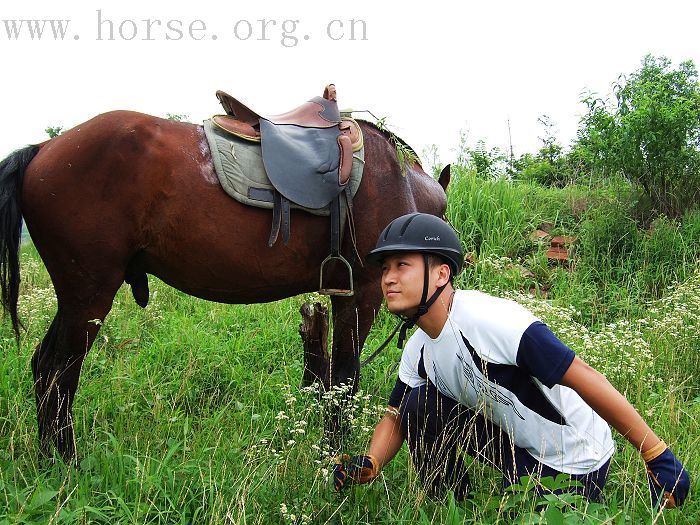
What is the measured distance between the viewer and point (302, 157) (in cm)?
339

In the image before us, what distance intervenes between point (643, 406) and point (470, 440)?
1.55 metres

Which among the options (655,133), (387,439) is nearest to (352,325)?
(387,439)

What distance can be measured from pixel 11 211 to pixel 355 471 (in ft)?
Answer: 7.15

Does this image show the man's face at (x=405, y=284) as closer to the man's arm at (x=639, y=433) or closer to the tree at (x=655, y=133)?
the man's arm at (x=639, y=433)

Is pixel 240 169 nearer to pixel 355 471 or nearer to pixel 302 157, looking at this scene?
pixel 302 157

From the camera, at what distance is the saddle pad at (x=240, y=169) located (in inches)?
127

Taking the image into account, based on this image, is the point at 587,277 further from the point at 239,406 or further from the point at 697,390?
the point at 239,406

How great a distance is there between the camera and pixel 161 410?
359cm

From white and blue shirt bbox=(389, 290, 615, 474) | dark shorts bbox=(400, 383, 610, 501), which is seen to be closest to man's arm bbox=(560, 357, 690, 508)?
white and blue shirt bbox=(389, 290, 615, 474)

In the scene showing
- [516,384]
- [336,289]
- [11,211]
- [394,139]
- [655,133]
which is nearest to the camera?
[516,384]

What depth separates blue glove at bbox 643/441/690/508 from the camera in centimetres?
189

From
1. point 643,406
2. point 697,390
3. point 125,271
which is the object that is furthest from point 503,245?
point 125,271

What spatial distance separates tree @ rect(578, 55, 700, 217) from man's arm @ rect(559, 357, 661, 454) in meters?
5.57

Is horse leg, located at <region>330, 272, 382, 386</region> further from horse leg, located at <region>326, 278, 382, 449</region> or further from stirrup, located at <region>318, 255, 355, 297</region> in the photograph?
stirrup, located at <region>318, 255, 355, 297</region>
